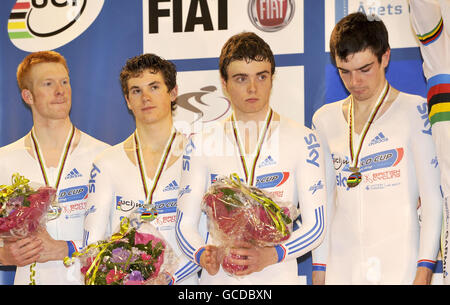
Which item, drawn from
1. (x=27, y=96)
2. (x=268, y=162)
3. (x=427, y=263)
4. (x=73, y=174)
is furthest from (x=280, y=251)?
(x=27, y=96)

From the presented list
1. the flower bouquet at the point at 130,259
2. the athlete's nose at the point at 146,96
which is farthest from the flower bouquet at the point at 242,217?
the athlete's nose at the point at 146,96

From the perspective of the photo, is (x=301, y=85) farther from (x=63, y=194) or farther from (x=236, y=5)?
(x=63, y=194)

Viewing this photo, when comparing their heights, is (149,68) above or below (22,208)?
above

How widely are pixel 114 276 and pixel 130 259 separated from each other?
13cm

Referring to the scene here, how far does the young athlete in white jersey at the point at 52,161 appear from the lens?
182 inches

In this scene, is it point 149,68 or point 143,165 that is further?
point 149,68

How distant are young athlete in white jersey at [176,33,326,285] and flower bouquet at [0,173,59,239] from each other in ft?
2.79

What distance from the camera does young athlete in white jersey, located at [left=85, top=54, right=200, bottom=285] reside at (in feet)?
14.9

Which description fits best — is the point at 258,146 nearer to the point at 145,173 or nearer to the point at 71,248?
the point at 145,173

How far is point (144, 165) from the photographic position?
468 cm

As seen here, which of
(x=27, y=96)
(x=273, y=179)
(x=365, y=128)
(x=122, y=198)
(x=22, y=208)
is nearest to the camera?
(x=22, y=208)

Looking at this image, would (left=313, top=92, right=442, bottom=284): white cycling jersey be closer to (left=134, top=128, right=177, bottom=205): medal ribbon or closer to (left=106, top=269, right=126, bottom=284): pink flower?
(left=134, top=128, right=177, bottom=205): medal ribbon

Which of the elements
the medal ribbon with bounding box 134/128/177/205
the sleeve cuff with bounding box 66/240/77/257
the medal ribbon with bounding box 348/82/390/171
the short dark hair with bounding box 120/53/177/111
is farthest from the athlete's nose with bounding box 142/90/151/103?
the medal ribbon with bounding box 348/82/390/171

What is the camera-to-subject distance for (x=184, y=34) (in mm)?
5348
